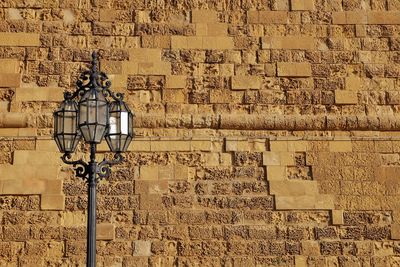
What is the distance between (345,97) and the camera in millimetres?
7008

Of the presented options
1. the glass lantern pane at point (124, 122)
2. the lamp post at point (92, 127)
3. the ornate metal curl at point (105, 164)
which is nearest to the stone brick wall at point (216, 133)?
the ornate metal curl at point (105, 164)

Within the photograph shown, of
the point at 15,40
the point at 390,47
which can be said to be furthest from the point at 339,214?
the point at 15,40

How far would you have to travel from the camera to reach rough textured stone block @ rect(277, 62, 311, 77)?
7.04m

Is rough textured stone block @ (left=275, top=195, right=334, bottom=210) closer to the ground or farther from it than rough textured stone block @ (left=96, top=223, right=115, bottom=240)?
farther from it

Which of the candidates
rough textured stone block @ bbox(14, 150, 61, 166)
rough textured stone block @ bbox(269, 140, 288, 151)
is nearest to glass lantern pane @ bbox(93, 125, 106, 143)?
rough textured stone block @ bbox(14, 150, 61, 166)

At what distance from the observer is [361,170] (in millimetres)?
6773

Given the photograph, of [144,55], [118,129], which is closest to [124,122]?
[118,129]

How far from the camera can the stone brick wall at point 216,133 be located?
651 centimetres

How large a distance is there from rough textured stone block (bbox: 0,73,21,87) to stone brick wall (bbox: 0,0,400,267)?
14 millimetres

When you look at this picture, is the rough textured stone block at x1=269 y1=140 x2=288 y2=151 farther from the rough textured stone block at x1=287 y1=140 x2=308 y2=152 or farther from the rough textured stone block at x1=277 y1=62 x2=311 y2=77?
the rough textured stone block at x1=277 y1=62 x2=311 y2=77

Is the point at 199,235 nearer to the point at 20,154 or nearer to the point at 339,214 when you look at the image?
the point at 339,214

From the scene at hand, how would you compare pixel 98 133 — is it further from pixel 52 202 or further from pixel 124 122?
pixel 52 202

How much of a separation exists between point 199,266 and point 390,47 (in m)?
3.15

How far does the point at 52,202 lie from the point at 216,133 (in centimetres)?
180
